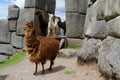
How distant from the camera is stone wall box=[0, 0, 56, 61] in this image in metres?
16.5

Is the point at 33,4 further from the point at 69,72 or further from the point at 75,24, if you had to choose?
the point at 69,72

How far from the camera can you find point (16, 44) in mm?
17406

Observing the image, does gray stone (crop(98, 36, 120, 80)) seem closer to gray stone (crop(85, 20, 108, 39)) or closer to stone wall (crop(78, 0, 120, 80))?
stone wall (crop(78, 0, 120, 80))

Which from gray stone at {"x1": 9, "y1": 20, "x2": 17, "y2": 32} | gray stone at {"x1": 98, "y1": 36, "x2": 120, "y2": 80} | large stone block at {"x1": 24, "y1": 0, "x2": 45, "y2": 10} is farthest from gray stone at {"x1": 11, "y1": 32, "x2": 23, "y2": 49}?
gray stone at {"x1": 98, "y1": 36, "x2": 120, "y2": 80}

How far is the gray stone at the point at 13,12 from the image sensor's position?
17.4 metres

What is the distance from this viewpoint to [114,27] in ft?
23.5

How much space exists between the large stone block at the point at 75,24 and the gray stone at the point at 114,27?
7669 millimetres

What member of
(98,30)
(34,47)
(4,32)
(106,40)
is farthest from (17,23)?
(106,40)

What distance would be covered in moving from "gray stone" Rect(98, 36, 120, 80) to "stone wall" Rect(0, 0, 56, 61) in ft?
29.6

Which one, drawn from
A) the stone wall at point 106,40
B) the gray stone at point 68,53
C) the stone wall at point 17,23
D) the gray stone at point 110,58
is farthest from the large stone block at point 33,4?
the gray stone at point 110,58

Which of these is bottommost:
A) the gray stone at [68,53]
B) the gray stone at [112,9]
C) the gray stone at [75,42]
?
the gray stone at [68,53]

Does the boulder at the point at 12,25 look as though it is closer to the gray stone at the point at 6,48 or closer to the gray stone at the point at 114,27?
the gray stone at the point at 6,48

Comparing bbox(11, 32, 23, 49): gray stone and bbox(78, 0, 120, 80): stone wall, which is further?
bbox(11, 32, 23, 49): gray stone

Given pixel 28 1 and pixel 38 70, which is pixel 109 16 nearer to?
pixel 38 70
